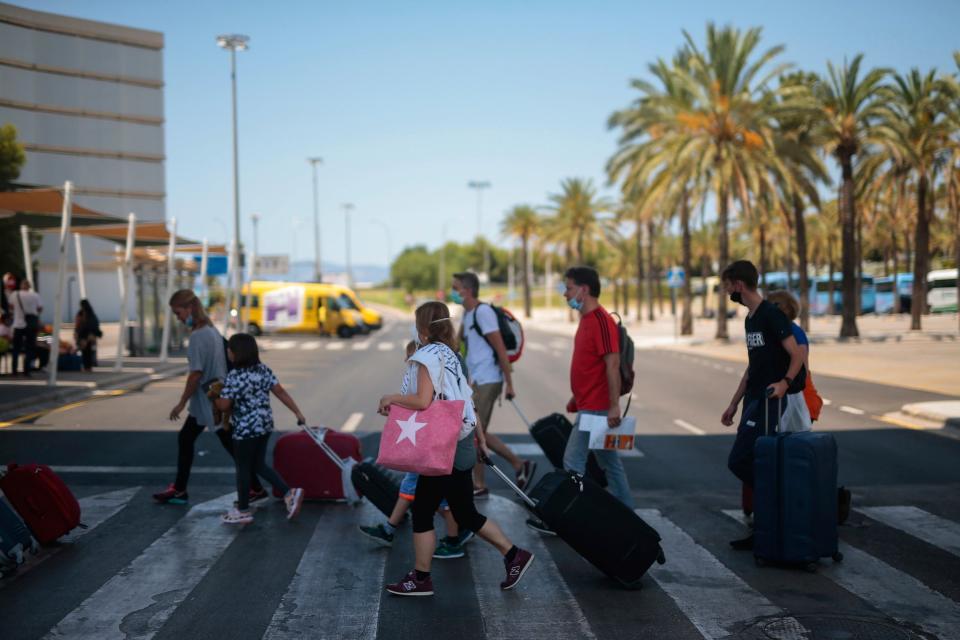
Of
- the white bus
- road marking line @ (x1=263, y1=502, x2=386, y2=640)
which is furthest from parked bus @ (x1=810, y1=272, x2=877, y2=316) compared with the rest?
road marking line @ (x1=263, y1=502, x2=386, y2=640)

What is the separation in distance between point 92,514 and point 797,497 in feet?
17.9

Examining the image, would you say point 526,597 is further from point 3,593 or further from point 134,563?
point 3,593

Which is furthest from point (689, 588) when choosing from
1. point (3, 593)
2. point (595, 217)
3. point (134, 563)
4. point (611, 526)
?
point (595, 217)

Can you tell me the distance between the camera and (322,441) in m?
8.12

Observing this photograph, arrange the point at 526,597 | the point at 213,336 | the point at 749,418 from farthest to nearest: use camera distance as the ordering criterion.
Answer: the point at 213,336
the point at 749,418
the point at 526,597

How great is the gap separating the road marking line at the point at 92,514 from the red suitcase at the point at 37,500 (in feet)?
0.54

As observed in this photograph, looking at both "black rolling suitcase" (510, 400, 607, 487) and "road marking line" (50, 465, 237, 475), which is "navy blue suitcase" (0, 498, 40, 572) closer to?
"road marking line" (50, 465, 237, 475)

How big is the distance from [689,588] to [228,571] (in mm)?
2902

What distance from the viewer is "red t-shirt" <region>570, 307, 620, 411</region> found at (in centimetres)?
665

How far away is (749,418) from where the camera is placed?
6.66 meters

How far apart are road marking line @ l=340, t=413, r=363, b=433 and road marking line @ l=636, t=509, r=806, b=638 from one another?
22.7ft

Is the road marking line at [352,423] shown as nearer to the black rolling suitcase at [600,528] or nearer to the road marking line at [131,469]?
the road marking line at [131,469]

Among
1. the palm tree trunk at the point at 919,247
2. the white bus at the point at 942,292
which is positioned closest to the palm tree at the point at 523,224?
the white bus at the point at 942,292

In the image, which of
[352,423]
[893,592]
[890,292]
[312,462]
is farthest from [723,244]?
[890,292]
